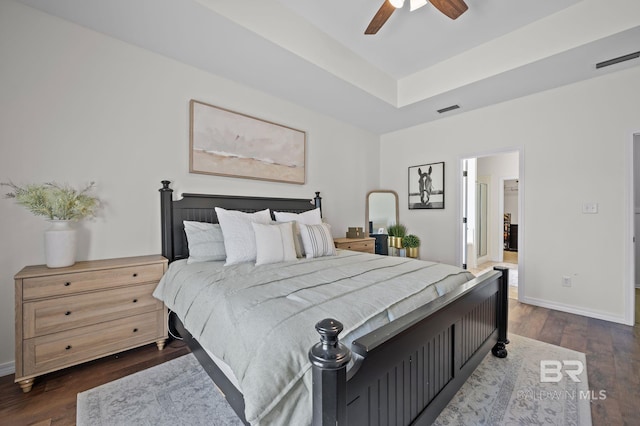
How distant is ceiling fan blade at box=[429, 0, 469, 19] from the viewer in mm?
1949

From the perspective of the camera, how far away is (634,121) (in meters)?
2.77

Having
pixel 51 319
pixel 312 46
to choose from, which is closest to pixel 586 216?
pixel 312 46

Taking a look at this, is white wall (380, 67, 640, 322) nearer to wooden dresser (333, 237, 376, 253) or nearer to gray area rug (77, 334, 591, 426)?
gray area rug (77, 334, 591, 426)

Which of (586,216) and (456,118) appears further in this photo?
(456,118)

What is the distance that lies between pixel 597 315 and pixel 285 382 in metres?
3.85

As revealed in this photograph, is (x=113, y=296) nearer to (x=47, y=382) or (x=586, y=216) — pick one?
(x=47, y=382)

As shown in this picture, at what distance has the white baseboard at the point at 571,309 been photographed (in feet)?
9.30

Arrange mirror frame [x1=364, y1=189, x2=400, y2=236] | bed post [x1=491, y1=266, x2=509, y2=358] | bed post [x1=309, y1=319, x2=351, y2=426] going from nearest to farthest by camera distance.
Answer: bed post [x1=309, y1=319, x2=351, y2=426], bed post [x1=491, y1=266, x2=509, y2=358], mirror frame [x1=364, y1=189, x2=400, y2=236]

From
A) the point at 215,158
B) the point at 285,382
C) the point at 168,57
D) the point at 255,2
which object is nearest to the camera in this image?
the point at 285,382

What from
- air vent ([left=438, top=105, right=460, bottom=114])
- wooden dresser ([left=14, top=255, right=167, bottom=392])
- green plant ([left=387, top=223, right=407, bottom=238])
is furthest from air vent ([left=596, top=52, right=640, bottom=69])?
wooden dresser ([left=14, top=255, right=167, bottom=392])

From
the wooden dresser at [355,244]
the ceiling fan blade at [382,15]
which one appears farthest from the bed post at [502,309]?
the ceiling fan blade at [382,15]

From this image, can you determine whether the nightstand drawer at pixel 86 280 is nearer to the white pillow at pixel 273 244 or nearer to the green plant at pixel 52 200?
the green plant at pixel 52 200

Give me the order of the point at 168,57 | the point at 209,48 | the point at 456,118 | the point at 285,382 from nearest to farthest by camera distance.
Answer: the point at 285,382 < the point at 209,48 < the point at 168,57 < the point at 456,118

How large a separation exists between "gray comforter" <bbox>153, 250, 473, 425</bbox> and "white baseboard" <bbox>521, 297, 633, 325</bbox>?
2242mm
